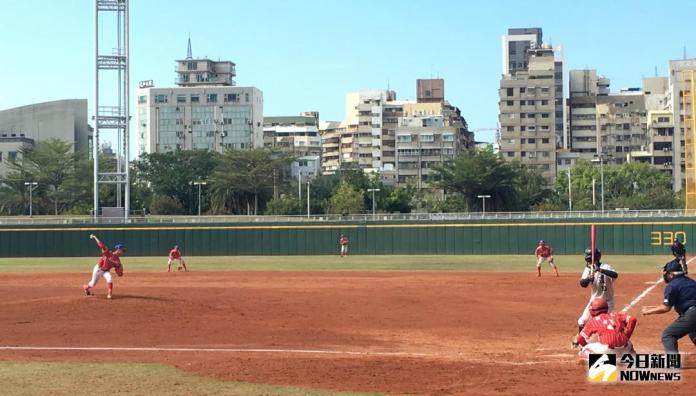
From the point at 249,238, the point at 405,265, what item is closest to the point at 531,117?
the point at 249,238

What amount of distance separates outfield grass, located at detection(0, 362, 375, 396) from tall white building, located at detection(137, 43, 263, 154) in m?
149

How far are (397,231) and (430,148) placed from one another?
276 feet

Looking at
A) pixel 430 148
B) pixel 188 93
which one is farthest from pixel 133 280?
pixel 188 93

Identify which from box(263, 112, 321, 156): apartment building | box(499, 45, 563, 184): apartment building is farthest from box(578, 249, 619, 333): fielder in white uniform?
box(263, 112, 321, 156): apartment building

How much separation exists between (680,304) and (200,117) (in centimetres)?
16235

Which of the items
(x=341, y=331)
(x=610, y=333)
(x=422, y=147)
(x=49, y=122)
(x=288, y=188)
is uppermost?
(x=49, y=122)

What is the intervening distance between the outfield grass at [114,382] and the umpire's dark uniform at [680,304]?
5434 mm

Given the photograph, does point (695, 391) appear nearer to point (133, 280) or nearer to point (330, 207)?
point (133, 280)

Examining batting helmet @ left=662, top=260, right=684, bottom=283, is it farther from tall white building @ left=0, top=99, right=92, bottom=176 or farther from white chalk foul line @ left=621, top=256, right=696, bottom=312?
tall white building @ left=0, top=99, right=92, bottom=176

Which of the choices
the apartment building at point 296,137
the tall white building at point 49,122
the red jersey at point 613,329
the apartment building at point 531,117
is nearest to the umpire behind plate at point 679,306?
the red jersey at point 613,329

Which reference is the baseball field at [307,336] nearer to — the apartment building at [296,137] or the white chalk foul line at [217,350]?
the white chalk foul line at [217,350]

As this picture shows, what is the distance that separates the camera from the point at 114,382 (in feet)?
50.7

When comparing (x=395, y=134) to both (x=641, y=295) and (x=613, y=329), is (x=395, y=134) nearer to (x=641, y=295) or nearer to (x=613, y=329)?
(x=641, y=295)

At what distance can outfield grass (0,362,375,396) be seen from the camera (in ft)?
47.5
